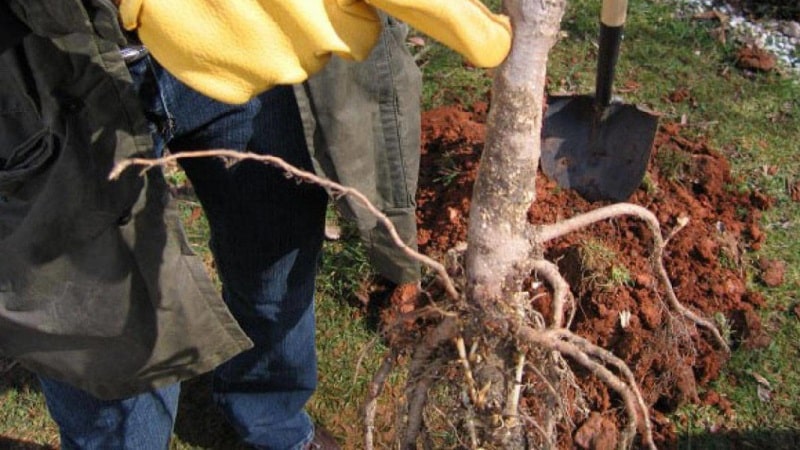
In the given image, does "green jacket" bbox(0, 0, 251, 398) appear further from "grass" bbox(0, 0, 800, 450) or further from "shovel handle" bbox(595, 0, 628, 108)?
"shovel handle" bbox(595, 0, 628, 108)

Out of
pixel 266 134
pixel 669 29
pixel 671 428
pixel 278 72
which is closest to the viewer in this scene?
pixel 278 72

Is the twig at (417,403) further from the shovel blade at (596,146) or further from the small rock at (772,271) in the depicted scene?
the small rock at (772,271)

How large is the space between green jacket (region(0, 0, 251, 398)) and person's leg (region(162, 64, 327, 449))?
200 millimetres

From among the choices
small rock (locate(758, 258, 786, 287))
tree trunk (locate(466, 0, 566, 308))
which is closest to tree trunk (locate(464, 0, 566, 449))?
tree trunk (locate(466, 0, 566, 308))

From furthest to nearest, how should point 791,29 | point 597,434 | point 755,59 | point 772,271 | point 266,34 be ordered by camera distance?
1. point 791,29
2. point 755,59
3. point 772,271
4. point 597,434
5. point 266,34

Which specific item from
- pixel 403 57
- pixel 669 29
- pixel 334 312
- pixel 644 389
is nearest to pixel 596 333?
pixel 644 389

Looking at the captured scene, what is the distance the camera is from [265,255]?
5.91 feet

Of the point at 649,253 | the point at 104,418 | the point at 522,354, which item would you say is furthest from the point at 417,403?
the point at 649,253

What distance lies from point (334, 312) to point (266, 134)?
1.28 m

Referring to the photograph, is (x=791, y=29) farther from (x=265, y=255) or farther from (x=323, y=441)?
(x=265, y=255)

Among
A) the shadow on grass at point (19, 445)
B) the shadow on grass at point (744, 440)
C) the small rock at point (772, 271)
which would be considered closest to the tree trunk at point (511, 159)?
the shadow on grass at point (744, 440)

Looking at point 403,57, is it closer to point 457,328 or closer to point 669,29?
point 457,328

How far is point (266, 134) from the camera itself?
1589 mm

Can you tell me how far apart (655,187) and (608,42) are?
0.59m
